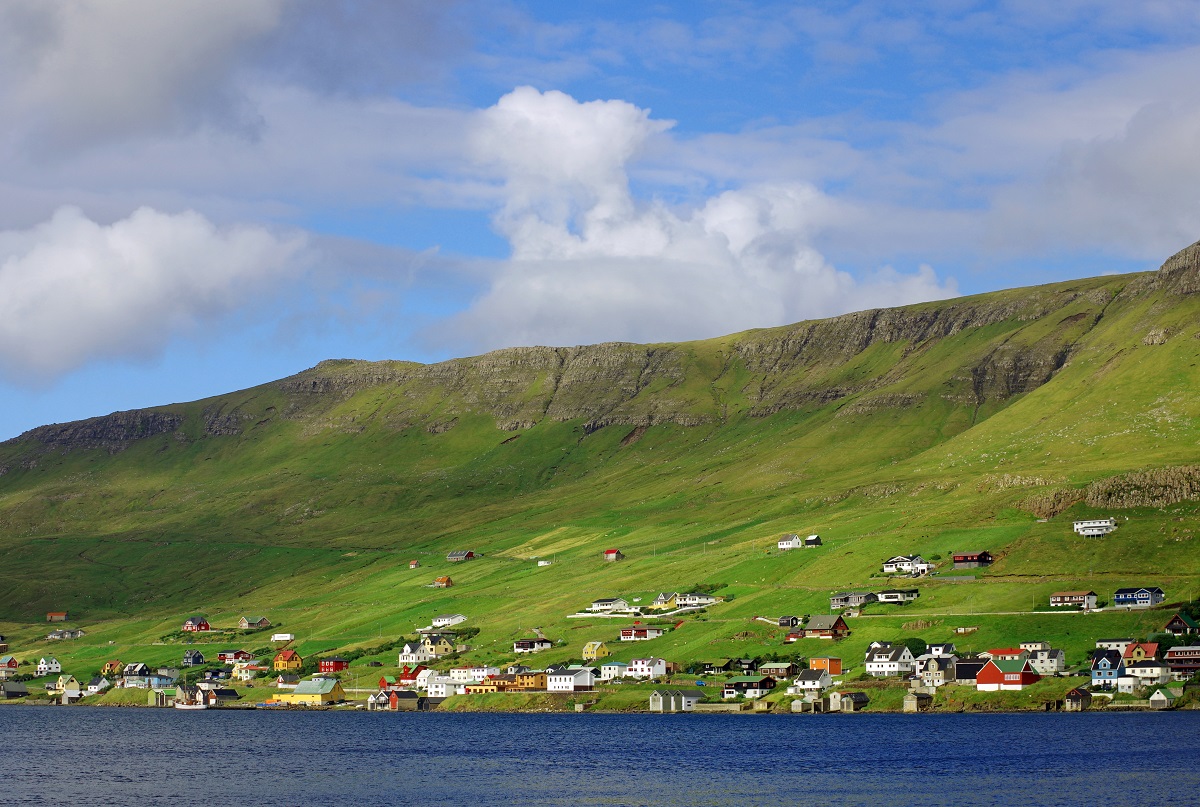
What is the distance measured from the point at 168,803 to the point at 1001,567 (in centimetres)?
13679

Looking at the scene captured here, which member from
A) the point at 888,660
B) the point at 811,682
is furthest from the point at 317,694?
the point at 888,660

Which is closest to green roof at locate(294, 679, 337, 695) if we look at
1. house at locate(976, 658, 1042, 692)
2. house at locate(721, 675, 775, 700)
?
house at locate(721, 675, 775, 700)

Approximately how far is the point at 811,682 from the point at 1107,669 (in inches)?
1287

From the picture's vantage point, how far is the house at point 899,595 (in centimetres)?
19438

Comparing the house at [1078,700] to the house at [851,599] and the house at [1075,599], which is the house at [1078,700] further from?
the house at [851,599]

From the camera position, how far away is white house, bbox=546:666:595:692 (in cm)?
17775

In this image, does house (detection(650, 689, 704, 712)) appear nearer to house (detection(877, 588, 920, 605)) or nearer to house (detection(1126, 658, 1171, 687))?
house (detection(877, 588, 920, 605))

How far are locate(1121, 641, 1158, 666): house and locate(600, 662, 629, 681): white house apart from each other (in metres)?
62.6

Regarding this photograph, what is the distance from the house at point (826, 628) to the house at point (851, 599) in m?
12.5

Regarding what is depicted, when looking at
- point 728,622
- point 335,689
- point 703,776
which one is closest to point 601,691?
Result: point 728,622

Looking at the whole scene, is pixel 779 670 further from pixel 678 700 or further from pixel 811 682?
pixel 678 700

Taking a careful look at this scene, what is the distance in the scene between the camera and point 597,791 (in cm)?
9688

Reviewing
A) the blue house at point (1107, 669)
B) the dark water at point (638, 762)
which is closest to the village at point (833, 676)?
the blue house at point (1107, 669)

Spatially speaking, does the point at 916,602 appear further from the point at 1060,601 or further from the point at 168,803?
the point at 168,803
